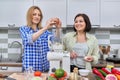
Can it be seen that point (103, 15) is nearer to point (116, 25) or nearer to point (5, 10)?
point (116, 25)

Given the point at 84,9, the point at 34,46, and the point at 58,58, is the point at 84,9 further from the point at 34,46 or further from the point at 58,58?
the point at 58,58

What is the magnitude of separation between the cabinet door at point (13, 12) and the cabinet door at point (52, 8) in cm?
17

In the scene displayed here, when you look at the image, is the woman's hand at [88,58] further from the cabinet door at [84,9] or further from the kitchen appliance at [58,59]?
the cabinet door at [84,9]

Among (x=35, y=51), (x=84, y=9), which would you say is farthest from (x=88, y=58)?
(x=84, y=9)

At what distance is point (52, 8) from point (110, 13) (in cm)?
85

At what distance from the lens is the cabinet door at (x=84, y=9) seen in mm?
3486

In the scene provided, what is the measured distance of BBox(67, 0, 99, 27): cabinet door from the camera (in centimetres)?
349

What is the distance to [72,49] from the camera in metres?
2.34

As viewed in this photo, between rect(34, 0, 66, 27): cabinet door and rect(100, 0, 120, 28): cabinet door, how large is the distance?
22.5 inches

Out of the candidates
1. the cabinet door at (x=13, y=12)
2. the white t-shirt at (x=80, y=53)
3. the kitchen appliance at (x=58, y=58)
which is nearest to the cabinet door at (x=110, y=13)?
the cabinet door at (x=13, y=12)

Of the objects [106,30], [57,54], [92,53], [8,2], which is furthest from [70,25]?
[57,54]

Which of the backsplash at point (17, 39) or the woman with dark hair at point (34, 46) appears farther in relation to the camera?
the backsplash at point (17, 39)

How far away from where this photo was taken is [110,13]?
3.52 m

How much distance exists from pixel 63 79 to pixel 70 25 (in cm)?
186
